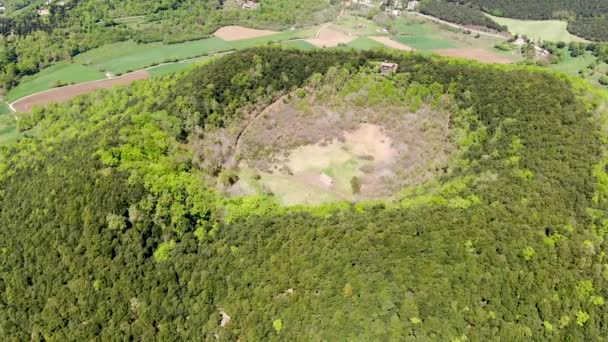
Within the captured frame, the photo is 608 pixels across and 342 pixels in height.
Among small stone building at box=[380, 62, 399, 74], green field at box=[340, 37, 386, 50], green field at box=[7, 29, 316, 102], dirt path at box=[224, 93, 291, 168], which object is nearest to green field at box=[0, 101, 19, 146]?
green field at box=[7, 29, 316, 102]

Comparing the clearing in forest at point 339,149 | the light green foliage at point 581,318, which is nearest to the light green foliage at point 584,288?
the light green foliage at point 581,318

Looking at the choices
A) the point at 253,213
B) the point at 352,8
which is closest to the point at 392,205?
the point at 253,213

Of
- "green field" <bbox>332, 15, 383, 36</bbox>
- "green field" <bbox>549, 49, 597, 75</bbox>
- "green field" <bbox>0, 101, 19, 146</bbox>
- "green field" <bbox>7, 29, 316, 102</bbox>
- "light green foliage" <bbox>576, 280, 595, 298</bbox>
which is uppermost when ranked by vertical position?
"light green foliage" <bbox>576, 280, 595, 298</bbox>

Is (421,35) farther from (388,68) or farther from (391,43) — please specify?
(388,68)

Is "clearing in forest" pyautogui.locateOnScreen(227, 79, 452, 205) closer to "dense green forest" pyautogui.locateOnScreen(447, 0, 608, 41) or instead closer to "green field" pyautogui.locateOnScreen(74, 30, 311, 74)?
"green field" pyautogui.locateOnScreen(74, 30, 311, 74)

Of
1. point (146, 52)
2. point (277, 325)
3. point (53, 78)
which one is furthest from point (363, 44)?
point (277, 325)

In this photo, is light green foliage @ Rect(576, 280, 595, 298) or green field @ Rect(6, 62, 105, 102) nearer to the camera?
light green foliage @ Rect(576, 280, 595, 298)

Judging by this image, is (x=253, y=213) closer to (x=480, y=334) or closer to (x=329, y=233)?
(x=329, y=233)
